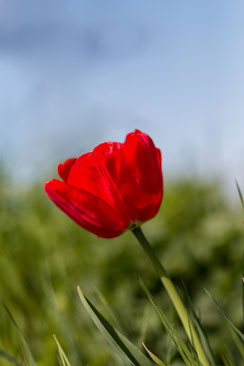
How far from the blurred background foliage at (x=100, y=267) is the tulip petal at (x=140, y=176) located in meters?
0.56

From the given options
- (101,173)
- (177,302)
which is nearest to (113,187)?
(101,173)

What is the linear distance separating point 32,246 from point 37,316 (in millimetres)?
291

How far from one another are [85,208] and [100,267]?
0.92m

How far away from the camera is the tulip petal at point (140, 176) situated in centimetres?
55

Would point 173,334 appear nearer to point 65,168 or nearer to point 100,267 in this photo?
point 65,168

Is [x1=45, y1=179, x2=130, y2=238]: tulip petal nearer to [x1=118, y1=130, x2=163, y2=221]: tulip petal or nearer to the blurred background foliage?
[x1=118, y1=130, x2=163, y2=221]: tulip petal

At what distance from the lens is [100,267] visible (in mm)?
1437

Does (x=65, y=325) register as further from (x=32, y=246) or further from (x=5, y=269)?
(x=32, y=246)

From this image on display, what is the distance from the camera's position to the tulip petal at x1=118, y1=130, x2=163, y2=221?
55 centimetres

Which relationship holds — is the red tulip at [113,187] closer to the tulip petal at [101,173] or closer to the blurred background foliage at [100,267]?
the tulip petal at [101,173]

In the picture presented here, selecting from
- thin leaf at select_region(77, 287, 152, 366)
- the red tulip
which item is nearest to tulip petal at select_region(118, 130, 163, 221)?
the red tulip

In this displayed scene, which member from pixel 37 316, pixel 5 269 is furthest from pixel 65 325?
pixel 5 269

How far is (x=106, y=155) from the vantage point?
0.56 m

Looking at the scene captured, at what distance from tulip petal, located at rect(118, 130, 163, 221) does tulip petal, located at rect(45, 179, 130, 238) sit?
0.02 metres
